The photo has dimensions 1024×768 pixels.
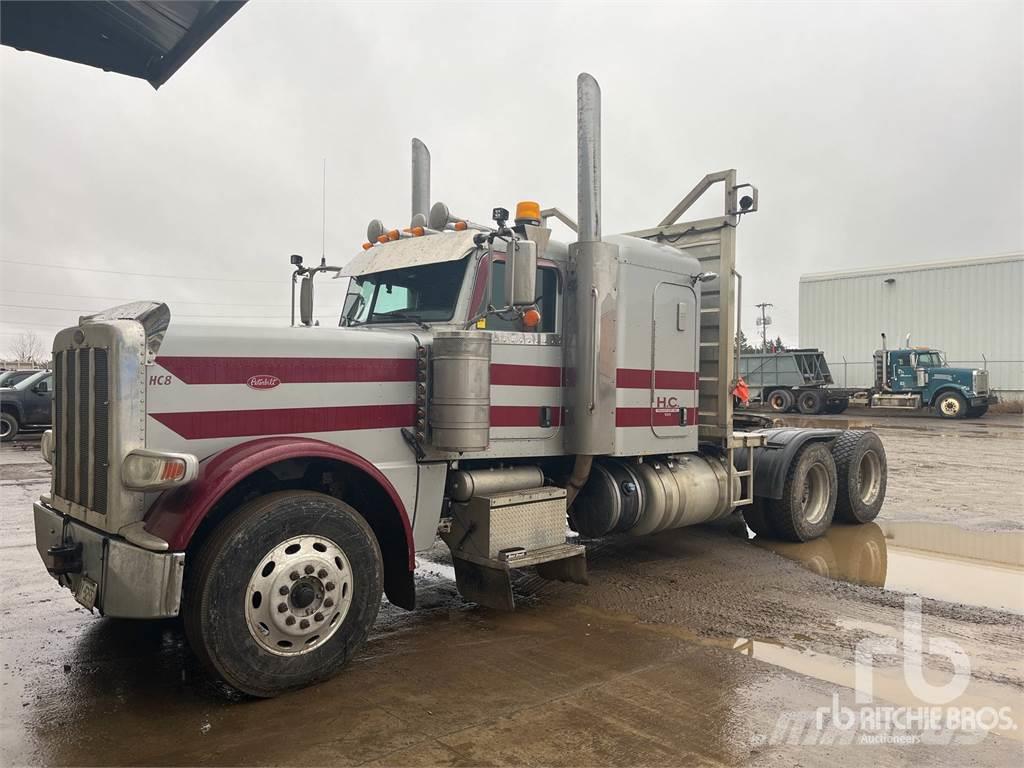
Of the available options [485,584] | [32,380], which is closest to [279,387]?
[485,584]

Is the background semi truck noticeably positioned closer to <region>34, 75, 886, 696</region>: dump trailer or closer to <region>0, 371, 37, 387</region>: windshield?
<region>34, 75, 886, 696</region>: dump trailer

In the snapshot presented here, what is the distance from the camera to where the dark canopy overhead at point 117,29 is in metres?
2.52

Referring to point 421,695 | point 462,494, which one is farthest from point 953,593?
point 421,695

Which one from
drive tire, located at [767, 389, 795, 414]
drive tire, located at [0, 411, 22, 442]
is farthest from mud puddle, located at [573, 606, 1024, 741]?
drive tire, located at [767, 389, 795, 414]

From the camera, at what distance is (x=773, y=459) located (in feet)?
25.6

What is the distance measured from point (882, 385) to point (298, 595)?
30455 mm

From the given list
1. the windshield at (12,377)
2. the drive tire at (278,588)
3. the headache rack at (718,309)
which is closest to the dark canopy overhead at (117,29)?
the drive tire at (278,588)

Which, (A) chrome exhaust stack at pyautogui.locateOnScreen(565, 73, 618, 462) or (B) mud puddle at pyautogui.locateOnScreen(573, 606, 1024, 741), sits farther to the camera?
(A) chrome exhaust stack at pyautogui.locateOnScreen(565, 73, 618, 462)

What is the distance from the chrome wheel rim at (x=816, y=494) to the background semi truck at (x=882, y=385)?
22.6 m

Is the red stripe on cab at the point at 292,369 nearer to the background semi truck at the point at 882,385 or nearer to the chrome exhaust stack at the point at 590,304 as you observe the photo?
the chrome exhaust stack at the point at 590,304

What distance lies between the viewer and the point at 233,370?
13.1 feet

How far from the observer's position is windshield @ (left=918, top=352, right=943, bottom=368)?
28594mm

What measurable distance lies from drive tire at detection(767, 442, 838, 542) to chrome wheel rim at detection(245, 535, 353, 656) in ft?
17.7

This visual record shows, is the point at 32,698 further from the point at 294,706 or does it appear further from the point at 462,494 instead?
the point at 462,494
